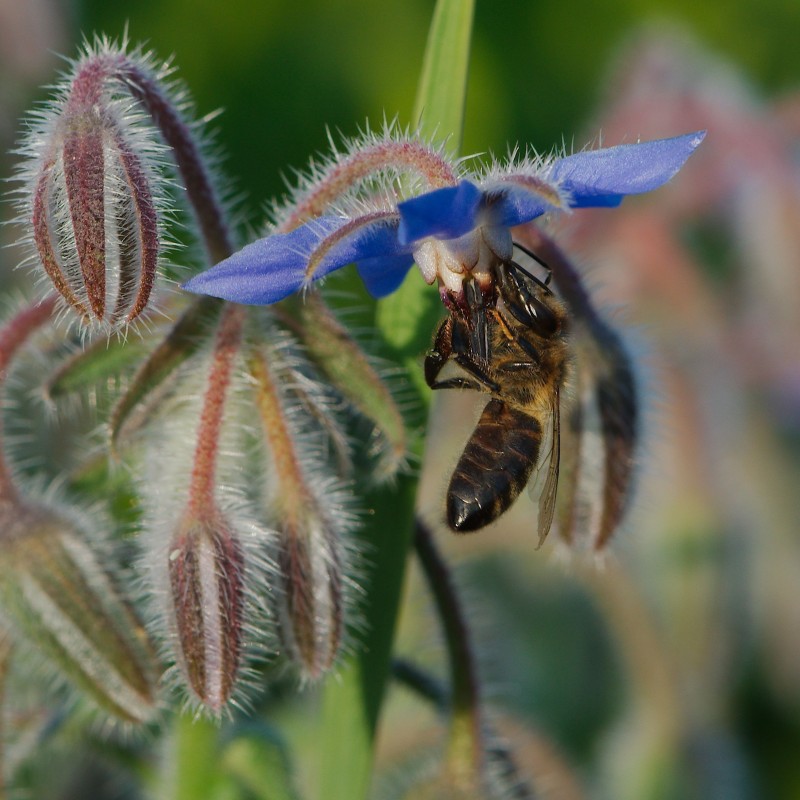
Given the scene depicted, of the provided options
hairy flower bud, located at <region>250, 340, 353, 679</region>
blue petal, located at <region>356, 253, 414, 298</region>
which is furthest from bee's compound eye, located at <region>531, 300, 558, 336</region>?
hairy flower bud, located at <region>250, 340, 353, 679</region>

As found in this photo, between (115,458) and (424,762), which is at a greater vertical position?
(115,458)

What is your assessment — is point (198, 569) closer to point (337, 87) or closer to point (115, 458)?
point (115, 458)

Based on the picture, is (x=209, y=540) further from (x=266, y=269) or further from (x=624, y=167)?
(x=624, y=167)

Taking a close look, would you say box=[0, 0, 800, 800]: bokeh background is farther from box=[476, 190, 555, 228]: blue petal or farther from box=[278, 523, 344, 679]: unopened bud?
box=[476, 190, 555, 228]: blue petal

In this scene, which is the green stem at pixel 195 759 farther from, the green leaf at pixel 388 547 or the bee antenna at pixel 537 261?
the bee antenna at pixel 537 261

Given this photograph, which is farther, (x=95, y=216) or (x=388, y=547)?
(x=388, y=547)

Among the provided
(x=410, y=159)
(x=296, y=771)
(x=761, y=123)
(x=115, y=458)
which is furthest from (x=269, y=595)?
(x=761, y=123)

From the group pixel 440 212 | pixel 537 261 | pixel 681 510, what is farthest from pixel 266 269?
pixel 681 510
